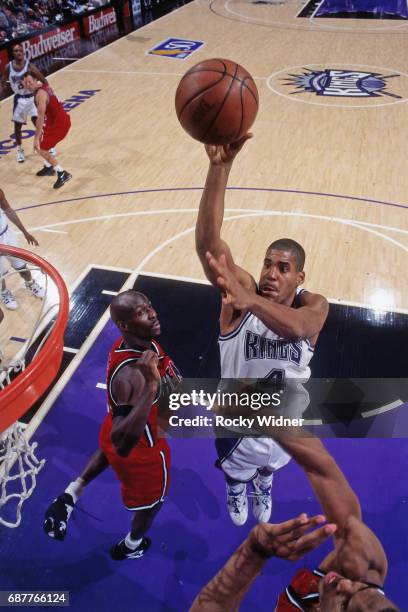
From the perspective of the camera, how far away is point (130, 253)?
5574 mm

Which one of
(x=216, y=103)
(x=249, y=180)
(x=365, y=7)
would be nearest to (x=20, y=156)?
(x=249, y=180)

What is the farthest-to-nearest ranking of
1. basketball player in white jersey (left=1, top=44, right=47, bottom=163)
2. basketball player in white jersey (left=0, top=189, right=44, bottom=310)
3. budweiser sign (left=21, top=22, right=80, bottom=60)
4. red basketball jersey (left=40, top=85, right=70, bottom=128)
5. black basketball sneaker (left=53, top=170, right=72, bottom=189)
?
budweiser sign (left=21, top=22, right=80, bottom=60), basketball player in white jersey (left=1, top=44, right=47, bottom=163), black basketball sneaker (left=53, top=170, right=72, bottom=189), red basketball jersey (left=40, top=85, right=70, bottom=128), basketball player in white jersey (left=0, top=189, right=44, bottom=310)

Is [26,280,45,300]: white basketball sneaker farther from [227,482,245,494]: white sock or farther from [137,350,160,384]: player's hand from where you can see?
[227,482,245,494]: white sock

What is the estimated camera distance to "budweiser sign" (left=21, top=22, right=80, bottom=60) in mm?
12203

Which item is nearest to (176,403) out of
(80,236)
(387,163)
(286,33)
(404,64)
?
(80,236)

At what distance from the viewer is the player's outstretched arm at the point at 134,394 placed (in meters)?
2.44

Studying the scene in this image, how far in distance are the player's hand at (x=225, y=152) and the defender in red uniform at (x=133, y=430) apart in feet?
2.89

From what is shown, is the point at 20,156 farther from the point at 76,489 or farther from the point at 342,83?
the point at 342,83

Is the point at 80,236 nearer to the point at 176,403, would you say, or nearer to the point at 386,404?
the point at 176,403

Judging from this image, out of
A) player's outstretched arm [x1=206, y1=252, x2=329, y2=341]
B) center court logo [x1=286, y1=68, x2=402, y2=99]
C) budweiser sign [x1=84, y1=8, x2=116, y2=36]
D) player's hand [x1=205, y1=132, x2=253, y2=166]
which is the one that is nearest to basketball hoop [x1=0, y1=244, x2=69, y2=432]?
player's outstretched arm [x1=206, y1=252, x2=329, y2=341]

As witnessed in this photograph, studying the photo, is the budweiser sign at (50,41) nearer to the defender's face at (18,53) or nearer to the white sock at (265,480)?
the defender's face at (18,53)

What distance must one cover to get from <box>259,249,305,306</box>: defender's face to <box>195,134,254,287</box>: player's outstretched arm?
296 mm

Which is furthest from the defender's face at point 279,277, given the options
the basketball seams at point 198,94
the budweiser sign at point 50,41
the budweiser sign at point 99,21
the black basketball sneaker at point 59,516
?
the budweiser sign at point 99,21

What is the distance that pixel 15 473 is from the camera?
3.42 m
